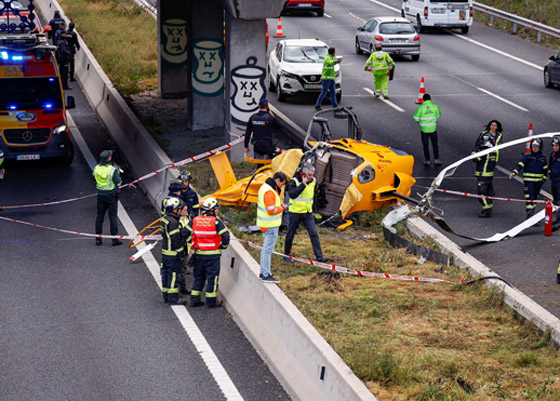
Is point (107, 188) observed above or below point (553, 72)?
above

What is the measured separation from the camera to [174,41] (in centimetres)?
2906

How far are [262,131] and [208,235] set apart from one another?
6.39 meters

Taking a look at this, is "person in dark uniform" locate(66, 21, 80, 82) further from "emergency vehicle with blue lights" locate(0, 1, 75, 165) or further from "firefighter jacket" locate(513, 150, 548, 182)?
"firefighter jacket" locate(513, 150, 548, 182)

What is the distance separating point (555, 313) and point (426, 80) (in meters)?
21.1

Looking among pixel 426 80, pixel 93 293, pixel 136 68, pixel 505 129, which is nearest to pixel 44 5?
pixel 136 68

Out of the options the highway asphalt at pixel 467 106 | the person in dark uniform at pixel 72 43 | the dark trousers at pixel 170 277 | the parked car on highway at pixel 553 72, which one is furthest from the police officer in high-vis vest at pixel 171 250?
the parked car on highway at pixel 553 72

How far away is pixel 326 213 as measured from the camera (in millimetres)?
17234

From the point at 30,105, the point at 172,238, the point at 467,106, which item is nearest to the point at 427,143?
the point at 467,106

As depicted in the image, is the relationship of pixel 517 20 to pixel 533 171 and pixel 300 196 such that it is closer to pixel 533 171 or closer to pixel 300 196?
pixel 533 171

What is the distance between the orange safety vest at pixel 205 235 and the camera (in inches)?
518

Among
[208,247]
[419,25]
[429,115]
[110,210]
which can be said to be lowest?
[419,25]

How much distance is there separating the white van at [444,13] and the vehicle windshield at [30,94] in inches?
888

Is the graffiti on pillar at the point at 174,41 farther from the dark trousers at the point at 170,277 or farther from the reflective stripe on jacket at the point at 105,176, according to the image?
the dark trousers at the point at 170,277

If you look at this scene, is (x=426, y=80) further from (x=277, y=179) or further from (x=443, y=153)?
(x=277, y=179)
